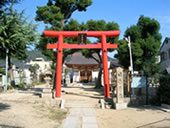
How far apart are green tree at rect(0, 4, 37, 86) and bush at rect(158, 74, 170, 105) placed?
274 inches

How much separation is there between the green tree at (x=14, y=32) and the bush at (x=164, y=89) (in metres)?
6.95

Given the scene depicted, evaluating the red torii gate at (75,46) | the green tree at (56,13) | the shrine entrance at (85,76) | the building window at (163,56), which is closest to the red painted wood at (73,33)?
the red torii gate at (75,46)

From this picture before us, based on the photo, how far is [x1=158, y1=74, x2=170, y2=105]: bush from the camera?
29.5ft

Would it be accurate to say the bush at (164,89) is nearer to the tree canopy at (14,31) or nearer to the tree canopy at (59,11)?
the tree canopy at (14,31)

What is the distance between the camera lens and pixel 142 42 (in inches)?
654

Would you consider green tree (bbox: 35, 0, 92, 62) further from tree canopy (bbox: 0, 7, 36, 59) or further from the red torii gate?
tree canopy (bbox: 0, 7, 36, 59)

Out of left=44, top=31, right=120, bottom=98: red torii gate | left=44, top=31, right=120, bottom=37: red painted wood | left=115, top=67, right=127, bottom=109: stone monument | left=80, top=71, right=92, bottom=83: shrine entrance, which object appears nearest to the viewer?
left=115, top=67, right=127, bottom=109: stone monument

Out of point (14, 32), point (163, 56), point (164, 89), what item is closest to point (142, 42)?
point (164, 89)

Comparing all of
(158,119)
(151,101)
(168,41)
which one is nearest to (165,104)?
(151,101)

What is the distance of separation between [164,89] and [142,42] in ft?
26.8

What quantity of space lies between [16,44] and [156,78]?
797 cm

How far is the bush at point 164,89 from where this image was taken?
8.98 metres

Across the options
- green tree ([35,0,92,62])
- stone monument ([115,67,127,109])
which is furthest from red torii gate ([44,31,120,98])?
green tree ([35,0,92,62])

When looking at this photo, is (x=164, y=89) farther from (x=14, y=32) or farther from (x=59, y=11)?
(x=59, y=11)
